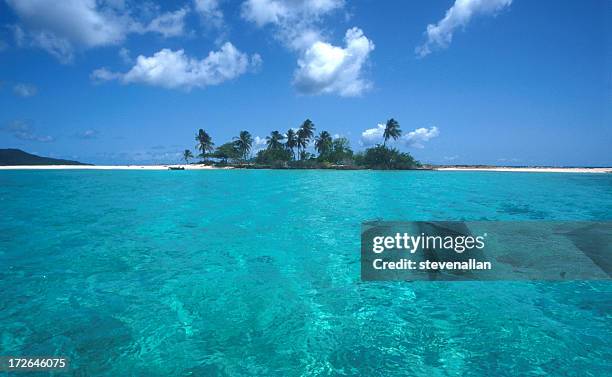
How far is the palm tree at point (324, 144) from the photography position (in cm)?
8431

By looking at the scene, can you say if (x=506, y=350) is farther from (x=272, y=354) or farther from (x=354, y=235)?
(x=354, y=235)

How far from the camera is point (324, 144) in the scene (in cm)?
8462

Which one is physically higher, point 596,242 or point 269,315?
point 596,242

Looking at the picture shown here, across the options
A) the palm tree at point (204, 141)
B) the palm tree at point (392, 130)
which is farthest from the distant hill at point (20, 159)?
the palm tree at point (392, 130)

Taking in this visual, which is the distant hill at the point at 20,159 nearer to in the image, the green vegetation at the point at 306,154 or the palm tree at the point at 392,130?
the green vegetation at the point at 306,154

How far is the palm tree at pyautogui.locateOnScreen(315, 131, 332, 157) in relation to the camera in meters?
84.3

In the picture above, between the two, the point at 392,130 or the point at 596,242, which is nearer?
the point at 596,242

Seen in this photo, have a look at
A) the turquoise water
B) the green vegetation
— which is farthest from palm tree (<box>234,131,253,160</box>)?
the turquoise water

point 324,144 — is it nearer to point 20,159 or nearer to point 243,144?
point 243,144

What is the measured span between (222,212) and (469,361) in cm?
1331

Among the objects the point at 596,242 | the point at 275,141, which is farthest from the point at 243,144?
the point at 596,242

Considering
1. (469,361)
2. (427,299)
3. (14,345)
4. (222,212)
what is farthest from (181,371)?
(222,212)

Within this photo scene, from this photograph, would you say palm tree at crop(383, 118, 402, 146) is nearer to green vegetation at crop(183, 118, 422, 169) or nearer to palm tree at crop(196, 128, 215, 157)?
green vegetation at crop(183, 118, 422, 169)

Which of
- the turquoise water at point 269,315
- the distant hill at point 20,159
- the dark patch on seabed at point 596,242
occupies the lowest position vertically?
the turquoise water at point 269,315
